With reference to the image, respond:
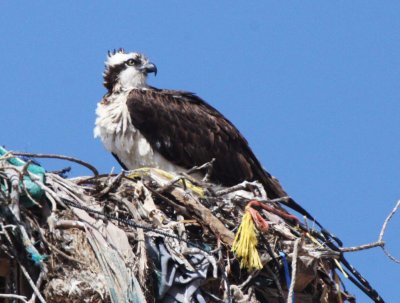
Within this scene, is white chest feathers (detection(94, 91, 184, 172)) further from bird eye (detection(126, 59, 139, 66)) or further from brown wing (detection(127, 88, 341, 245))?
bird eye (detection(126, 59, 139, 66))

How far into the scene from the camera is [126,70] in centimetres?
1134

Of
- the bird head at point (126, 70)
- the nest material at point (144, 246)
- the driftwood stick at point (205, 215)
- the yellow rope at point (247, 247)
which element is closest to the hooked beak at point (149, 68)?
the bird head at point (126, 70)

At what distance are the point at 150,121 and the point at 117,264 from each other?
365cm

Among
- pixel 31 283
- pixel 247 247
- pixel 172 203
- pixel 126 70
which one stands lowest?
pixel 31 283

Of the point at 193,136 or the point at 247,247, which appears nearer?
the point at 247,247

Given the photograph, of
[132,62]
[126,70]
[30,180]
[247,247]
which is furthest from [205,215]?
[132,62]

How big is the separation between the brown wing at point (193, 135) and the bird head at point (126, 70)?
0.38 meters

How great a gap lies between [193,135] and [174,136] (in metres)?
0.20

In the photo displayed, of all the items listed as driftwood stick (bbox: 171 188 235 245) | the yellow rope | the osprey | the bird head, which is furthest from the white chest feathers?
the yellow rope

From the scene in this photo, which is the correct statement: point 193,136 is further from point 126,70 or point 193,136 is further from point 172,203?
point 172,203

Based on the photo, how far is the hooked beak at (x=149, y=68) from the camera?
11492mm

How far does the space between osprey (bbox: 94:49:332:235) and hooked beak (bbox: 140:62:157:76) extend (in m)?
0.43

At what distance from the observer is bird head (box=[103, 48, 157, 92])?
36.8 ft

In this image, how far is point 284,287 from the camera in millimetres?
7820
